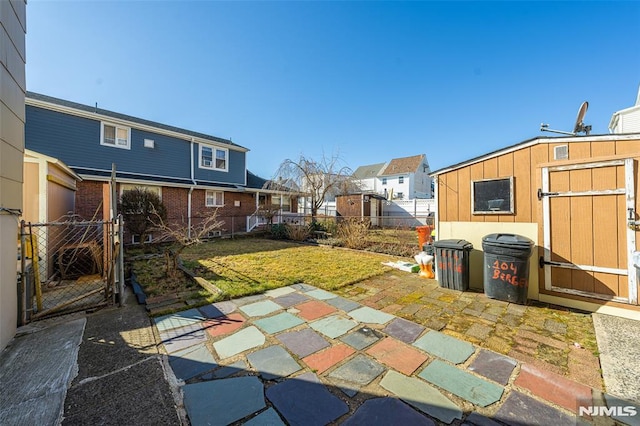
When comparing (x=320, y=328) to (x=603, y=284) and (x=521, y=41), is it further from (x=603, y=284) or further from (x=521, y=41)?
(x=521, y=41)

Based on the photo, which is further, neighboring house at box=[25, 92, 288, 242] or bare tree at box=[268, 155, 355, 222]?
bare tree at box=[268, 155, 355, 222]

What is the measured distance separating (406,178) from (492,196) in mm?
27974

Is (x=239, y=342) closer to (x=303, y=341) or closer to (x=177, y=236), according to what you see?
(x=303, y=341)

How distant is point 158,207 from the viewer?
394 inches

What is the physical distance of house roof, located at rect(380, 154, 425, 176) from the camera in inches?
1245

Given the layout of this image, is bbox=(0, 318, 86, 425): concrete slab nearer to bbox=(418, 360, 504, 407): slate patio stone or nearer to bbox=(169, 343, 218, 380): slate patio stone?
bbox=(169, 343, 218, 380): slate patio stone

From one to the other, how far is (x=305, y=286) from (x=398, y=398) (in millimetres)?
3189

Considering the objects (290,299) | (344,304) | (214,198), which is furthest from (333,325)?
(214,198)

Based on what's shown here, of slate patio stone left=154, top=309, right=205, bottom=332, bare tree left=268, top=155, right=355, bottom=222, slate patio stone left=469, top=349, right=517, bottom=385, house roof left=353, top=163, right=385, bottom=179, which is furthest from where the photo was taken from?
house roof left=353, top=163, right=385, bottom=179

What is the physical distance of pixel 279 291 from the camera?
15.3 feet

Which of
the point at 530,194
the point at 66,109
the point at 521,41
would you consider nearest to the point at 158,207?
the point at 66,109

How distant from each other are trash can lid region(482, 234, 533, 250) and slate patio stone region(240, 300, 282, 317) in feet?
12.8

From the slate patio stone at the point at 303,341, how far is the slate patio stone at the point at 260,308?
0.77m

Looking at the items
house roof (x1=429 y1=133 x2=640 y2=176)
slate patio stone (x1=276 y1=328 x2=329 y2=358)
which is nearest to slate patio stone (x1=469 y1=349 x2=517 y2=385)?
slate patio stone (x1=276 y1=328 x2=329 y2=358)
